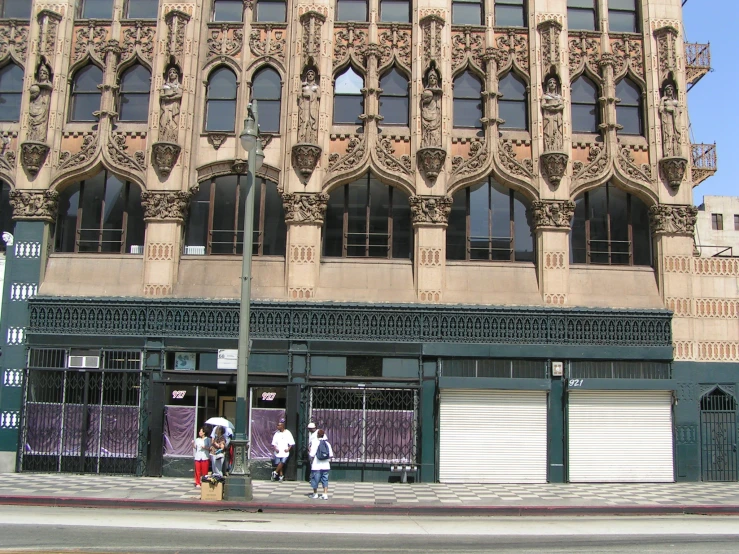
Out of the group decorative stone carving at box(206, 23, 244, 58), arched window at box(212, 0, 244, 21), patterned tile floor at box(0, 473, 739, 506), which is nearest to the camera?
patterned tile floor at box(0, 473, 739, 506)

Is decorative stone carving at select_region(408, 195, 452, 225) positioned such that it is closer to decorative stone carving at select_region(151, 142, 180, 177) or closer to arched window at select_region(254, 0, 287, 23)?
decorative stone carving at select_region(151, 142, 180, 177)

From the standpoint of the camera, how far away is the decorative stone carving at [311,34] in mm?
24484

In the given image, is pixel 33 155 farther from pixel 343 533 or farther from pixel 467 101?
pixel 343 533

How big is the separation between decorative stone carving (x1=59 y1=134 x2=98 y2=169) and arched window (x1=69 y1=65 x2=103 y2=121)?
103cm

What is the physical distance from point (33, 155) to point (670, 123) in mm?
20463

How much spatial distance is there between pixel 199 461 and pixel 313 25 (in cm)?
1407

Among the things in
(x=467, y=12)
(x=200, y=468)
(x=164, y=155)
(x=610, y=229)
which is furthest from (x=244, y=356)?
(x=467, y=12)

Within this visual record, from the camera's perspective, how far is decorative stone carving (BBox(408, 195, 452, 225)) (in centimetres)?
2381

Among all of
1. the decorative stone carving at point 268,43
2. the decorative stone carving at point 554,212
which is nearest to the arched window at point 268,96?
the decorative stone carving at point 268,43

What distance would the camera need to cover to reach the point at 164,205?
78.7ft

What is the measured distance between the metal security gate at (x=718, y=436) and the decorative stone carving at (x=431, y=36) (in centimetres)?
1370

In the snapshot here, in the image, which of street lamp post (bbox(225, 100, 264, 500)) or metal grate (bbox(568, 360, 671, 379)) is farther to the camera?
metal grate (bbox(568, 360, 671, 379))

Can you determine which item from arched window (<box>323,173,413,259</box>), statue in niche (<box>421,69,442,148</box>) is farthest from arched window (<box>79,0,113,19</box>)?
statue in niche (<box>421,69,442,148</box>)

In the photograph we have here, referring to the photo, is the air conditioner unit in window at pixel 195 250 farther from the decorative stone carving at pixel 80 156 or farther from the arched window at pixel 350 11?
the arched window at pixel 350 11
